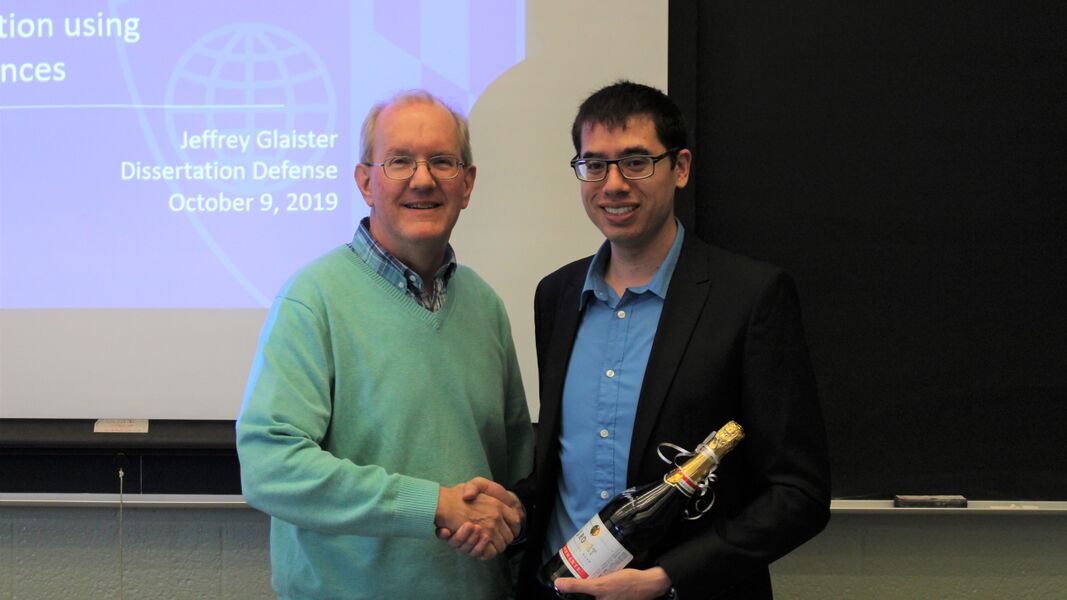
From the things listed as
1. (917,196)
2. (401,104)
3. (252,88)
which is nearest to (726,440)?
(401,104)

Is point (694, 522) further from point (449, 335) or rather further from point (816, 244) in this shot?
point (816, 244)

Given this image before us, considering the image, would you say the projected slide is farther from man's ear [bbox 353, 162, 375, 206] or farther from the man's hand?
the man's hand

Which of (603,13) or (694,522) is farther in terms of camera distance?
(603,13)

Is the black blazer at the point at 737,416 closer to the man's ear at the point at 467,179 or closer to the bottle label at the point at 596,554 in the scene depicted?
the bottle label at the point at 596,554

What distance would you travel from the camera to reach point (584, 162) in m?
1.57

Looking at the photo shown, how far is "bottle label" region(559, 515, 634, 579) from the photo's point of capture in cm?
135

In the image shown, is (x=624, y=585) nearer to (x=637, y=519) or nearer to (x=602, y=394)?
(x=637, y=519)

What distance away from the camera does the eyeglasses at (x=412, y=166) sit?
5.18ft

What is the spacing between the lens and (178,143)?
8.41 feet

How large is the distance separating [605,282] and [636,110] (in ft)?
1.06

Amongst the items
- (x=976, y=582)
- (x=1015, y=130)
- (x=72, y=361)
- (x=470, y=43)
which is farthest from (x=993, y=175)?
(x=72, y=361)

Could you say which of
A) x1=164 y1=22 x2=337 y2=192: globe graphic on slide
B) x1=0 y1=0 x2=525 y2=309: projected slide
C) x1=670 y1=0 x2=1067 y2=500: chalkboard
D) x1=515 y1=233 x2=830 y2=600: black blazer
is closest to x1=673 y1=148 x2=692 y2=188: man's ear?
x1=515 y1=233 x2=830 y2=600: black blazer

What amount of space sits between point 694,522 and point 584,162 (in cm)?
65

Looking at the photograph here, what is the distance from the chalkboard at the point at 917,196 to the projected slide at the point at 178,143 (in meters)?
0.81
